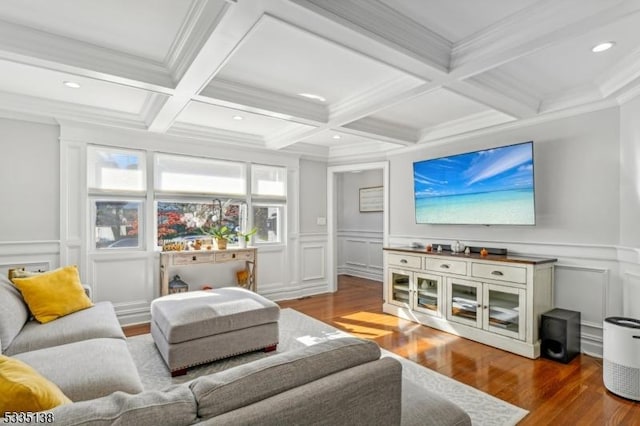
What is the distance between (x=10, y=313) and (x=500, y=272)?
416 centimetres

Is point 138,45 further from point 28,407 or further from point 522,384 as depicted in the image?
point 522,384

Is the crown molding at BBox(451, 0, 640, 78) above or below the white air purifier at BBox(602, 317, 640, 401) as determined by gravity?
above

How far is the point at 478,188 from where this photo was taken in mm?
3887

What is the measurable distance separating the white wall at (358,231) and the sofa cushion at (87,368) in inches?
218

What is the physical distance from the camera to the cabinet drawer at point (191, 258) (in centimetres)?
416

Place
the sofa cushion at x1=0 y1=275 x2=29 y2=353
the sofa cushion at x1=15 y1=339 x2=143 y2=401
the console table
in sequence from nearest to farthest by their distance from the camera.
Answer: the sofa cushion at x1=15 y1=339 x2=143 y2=401 < the sofa cushion at x1=0 y1=275 x2=29 y2=353 < the console table

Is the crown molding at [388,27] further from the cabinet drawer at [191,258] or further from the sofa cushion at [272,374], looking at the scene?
the cabinet drawer at [191,258]

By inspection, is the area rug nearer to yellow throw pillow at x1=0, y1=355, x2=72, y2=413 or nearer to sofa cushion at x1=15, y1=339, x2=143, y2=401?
sofa cushion at x1=15, y1=339, x2=143, y2=401

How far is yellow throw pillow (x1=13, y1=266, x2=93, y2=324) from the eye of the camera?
2637 millimetres

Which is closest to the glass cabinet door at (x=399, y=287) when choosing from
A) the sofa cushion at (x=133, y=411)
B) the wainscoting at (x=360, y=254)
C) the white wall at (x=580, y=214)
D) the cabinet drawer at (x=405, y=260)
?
the cabinet drawer at (x=405, y=260)

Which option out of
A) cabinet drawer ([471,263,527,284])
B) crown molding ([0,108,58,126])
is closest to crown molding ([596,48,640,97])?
cabinet drawer ([471,263,527,284])

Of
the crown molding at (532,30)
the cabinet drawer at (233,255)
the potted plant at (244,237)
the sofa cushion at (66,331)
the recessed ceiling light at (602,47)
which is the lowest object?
the sofa cushion at (66,331)

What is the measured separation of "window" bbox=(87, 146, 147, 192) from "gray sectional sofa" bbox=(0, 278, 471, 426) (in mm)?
2687

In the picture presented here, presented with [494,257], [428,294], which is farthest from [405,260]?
[494,257]
